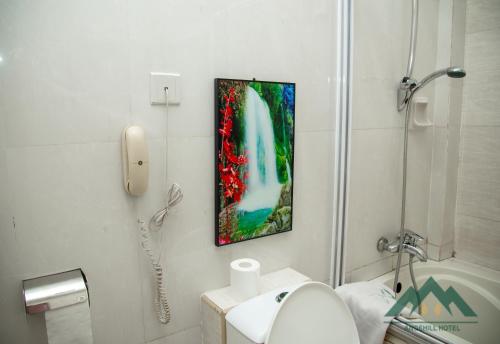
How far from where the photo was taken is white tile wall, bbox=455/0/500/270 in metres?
1.24

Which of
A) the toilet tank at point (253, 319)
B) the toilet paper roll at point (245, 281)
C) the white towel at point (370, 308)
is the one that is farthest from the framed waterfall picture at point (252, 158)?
the white towel at point (370, 308)

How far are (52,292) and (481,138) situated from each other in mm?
1430

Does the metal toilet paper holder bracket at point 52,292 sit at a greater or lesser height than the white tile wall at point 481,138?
lesser

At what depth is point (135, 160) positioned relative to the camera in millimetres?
1044

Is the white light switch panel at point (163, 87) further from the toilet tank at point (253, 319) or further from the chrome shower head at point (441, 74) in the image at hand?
the chrome shower head at point (441, 74)

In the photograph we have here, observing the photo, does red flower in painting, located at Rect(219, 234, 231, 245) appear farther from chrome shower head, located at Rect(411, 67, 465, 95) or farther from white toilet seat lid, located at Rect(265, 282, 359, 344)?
chrome shower head, located at Rect(411, 67, 465, 95)

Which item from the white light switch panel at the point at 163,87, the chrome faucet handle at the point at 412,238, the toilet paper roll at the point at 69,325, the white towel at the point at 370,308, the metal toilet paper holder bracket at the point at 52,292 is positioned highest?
Result: the white light switch panel at the point at 163,87

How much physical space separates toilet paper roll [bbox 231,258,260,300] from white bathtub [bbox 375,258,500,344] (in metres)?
0.56

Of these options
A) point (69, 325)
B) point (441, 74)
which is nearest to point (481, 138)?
point (441, 74)

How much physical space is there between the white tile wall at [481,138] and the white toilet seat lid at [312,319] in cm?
58

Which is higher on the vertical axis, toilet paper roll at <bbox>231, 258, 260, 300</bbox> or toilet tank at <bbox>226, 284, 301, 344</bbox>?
toilet paper roll at <bbox>231, 258, 260, 300</bbox>

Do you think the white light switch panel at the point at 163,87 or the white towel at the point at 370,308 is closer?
the white light switch panel at the point at 163,87

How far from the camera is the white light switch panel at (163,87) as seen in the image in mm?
1108

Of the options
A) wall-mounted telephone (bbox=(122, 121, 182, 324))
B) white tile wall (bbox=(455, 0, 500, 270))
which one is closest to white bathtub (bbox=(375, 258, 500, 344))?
white tile wall (bbox=(455, 0, 500, 270))
